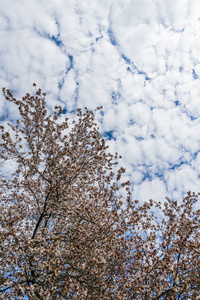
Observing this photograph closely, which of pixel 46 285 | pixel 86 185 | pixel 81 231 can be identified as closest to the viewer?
pixel 46 285

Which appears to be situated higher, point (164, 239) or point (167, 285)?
point (164, 239)

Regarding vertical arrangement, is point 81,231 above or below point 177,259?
below

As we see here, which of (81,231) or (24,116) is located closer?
(81,231)

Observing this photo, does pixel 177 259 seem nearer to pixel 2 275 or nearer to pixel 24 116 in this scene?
pixel 2 275

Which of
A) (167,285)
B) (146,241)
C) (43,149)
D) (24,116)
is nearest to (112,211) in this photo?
(146,241)

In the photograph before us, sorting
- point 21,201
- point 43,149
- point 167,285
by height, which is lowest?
point 167,285

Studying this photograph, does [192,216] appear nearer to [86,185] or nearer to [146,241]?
[146,241]

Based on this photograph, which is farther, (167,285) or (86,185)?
(86,185)

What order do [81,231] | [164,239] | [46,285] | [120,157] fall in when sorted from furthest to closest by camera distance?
1. [164,239]
2. [120,157]
3. [81,231]
4. [46,285]

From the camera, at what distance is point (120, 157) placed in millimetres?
11117

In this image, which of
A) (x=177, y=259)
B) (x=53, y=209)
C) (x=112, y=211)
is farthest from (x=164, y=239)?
(x=53, y=209)

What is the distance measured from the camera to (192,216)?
13070 mm

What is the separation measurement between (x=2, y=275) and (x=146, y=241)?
26.9 feet

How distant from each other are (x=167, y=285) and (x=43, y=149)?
1024 cm
